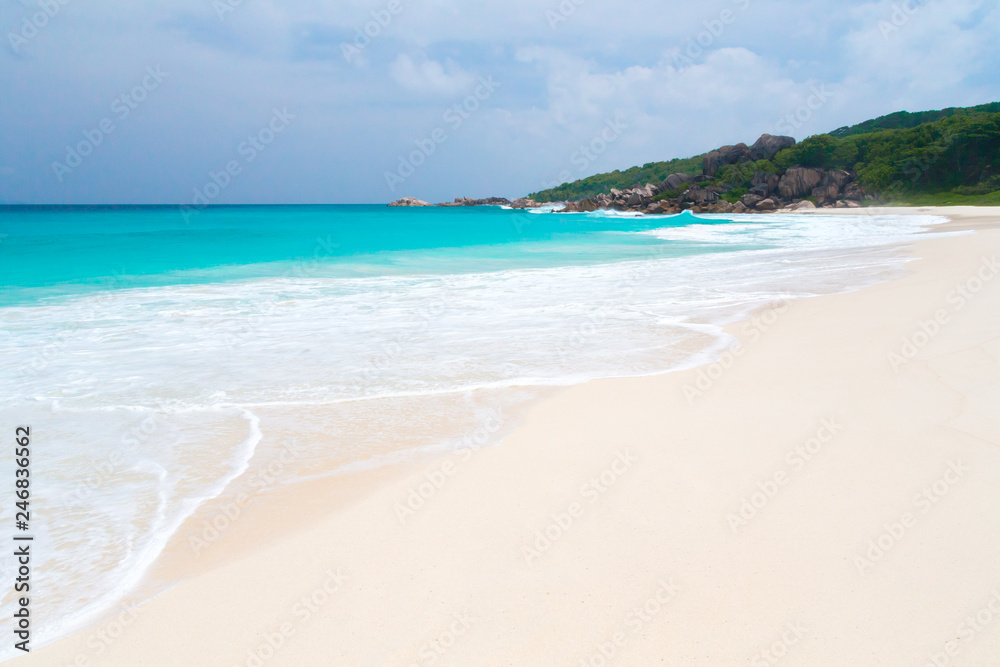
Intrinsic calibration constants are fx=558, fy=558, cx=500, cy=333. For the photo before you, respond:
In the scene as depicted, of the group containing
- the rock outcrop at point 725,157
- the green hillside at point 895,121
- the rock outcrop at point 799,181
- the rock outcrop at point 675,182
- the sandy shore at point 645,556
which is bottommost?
the sandy shore at point 645,556

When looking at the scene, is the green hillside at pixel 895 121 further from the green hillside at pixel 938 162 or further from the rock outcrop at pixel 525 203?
the rock outcrop at pixel 525 203

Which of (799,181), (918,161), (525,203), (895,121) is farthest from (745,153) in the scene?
(525,203)

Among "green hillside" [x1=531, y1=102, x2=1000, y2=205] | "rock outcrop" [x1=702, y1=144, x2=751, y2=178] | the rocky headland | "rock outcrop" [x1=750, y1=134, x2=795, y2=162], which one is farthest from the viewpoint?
"rock outcrop" [x1=702, y1=144, x2=751, y2=178]

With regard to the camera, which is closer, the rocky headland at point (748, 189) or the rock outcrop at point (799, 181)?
the rocky headland at point (748, 189)

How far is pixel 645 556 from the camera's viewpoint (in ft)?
9.67

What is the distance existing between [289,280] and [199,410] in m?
11.5

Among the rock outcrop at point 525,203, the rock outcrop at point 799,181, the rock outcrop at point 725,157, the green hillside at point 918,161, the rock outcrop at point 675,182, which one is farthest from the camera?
the rock outcrop at point 525,203

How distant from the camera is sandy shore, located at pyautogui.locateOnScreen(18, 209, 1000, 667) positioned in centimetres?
242

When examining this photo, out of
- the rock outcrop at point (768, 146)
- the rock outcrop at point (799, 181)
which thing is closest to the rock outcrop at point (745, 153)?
the rock outcrop at point (768, 146)

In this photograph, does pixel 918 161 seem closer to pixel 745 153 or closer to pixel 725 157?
pixel 745 153

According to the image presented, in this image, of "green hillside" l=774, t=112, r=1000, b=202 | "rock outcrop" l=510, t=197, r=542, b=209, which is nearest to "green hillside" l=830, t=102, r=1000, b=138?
"green hillside" l=774, t=112, r=1000, b=202

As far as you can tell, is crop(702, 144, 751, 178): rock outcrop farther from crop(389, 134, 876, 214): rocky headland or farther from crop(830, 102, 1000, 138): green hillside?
crop(830, 102, 1000, 138): green hillside

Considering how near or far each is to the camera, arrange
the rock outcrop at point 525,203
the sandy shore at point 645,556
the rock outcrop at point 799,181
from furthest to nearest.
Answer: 1. the rock outcrop at point 525,203
2. the rock outcrop at point 799,181
3. the sandy shore at point 645,556

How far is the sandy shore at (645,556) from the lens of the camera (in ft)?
7.95
